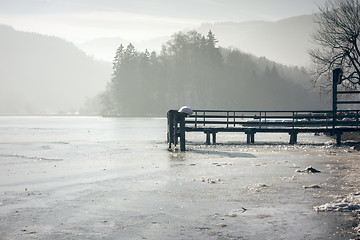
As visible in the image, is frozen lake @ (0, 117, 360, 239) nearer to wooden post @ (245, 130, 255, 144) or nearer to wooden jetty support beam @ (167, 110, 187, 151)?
wooden jetty support beam @ (167, 110, 187, 151)

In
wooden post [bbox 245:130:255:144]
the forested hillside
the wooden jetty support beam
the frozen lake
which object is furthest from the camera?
the forested hillside

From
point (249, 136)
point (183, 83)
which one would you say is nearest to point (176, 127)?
point (249, 136)

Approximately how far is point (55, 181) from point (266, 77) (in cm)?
11422

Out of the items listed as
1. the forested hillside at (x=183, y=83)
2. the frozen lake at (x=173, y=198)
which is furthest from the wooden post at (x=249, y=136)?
the forested hillside at (x=183, y=83)

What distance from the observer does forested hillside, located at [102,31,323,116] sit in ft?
382

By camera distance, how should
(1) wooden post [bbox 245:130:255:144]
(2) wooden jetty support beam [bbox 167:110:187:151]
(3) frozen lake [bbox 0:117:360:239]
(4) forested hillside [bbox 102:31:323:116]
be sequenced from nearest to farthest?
(3) frozen lake [bbox 0:117:360:239] < (2) wooden jetty support beam [bbox 167:110:187:151] < (1) wooden post [bbox 245:130:255:144] < (4) forested hillside [bbox 102:31:323:116]

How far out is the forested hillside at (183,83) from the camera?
116m

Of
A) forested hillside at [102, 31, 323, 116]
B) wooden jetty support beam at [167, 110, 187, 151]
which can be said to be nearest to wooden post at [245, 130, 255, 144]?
wooden jetty support beam at [167, 110, 187, 151]

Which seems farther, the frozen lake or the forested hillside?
the forested hillside

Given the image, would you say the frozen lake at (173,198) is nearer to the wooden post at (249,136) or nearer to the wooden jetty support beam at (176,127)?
the wooden jetty support beam at (176,127)

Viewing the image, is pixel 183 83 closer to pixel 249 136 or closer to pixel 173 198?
pixel 249 136

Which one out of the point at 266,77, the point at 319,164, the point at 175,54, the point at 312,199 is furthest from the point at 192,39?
the point at 312,199

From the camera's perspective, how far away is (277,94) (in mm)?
125375

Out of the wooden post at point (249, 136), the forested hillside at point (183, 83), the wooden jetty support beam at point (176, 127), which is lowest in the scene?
the wooden post at point (249, 136)
